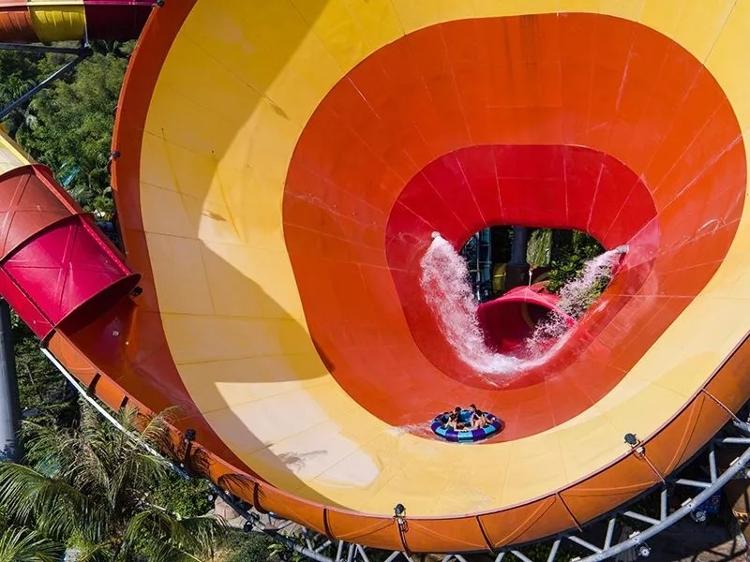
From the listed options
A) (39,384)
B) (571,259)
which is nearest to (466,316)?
(571,259)

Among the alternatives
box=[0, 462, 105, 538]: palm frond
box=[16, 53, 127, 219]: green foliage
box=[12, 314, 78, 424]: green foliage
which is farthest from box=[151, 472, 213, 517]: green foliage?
box=[16, 53, 127, 219]: green foliage

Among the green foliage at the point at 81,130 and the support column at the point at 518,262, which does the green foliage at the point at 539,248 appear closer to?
the support column at the point at 518,262

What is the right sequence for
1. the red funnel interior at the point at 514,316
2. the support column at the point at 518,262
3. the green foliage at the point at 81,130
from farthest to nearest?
the green foliage at the point at 81,130
the support column at the point at 518,262
the red funnel interior at the point at 514,316

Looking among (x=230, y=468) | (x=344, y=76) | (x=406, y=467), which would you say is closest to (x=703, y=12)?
(x=344, y=76)

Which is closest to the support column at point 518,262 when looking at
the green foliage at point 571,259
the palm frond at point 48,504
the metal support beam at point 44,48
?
the green foliage at point 571,259

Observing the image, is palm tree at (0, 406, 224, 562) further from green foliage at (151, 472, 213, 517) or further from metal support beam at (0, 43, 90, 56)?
metal support beam at (0, 43, 90, 56)

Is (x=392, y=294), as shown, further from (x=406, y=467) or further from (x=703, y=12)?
(x=703, y=12)

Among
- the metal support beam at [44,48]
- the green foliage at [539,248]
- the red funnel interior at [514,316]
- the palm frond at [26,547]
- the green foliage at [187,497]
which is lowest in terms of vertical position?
the palm frond at [26,547]
